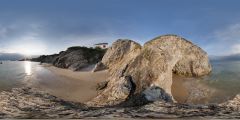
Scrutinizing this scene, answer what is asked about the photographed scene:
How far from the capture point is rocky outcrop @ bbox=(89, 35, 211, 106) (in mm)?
14059

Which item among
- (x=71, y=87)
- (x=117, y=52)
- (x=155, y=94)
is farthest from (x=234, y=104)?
(x=117, y=52)

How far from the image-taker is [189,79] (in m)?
20.0

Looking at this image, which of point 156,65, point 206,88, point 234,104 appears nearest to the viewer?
point 234,104

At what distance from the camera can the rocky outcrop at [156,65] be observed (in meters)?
14.1

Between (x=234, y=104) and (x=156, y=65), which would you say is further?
(x=156, y=65)

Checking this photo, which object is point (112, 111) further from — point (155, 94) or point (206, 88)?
point (206, 88)

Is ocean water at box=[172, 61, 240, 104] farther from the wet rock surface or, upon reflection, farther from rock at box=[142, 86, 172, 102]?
the wet rock surface

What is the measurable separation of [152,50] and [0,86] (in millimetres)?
7355

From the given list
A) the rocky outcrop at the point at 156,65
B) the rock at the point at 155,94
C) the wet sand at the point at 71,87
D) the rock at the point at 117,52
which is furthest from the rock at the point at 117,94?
the rock at the point at 117,52

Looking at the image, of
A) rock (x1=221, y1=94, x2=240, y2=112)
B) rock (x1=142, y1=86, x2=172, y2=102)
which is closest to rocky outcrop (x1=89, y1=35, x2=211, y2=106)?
rock (x1=142, y1=86, x2=172, y2=102)

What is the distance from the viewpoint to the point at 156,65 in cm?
1554

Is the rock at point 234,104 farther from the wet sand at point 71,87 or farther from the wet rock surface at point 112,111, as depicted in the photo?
the wet sand at point 71,87

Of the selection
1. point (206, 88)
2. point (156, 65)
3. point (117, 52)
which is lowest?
point (206, 88)

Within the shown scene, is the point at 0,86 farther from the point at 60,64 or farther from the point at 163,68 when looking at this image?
the point at 60,64
